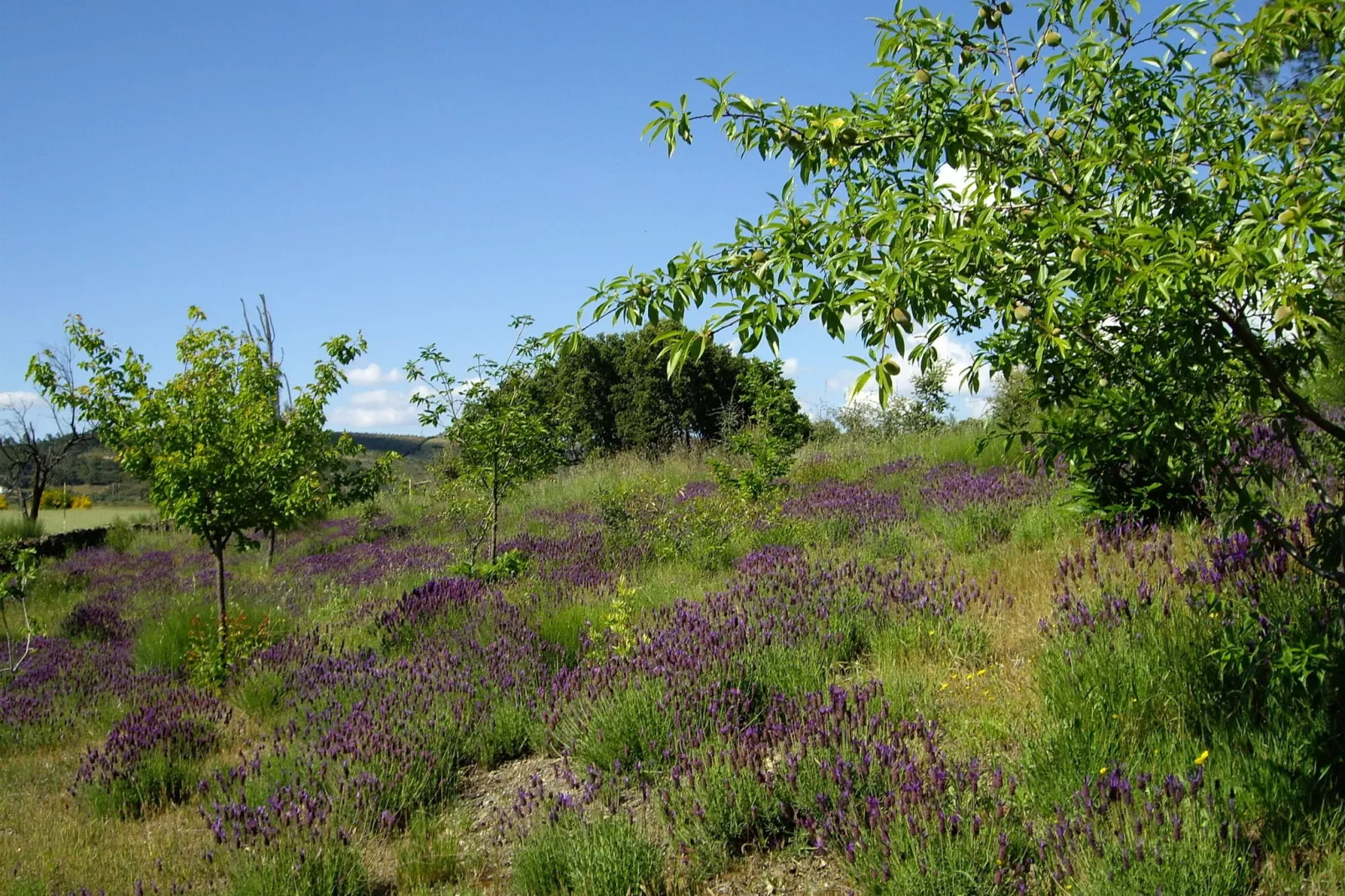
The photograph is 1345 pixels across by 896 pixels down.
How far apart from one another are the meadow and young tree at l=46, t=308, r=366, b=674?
143 cm

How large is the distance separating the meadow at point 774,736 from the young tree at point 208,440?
1427 mm

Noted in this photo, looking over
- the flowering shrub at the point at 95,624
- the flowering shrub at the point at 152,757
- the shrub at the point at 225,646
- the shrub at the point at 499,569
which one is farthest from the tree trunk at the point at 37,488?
the flowering shrub at the point at 152,757

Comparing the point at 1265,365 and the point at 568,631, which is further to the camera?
the point at 568,631

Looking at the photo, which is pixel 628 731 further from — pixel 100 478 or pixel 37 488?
pixel 100 478

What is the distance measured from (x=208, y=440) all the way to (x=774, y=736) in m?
7.18

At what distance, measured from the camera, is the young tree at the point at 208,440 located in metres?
8.44

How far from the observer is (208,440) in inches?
337

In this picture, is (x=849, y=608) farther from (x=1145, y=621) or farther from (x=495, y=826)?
(x=495, y=826)

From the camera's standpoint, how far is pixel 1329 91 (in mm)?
2395

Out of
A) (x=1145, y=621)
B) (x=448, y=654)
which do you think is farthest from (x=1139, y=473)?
(x=448, y=654)

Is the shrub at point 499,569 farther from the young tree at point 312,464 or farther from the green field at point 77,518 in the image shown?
the green field at point 77,518

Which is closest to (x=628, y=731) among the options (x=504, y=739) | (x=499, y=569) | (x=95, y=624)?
(x=504, y=739)

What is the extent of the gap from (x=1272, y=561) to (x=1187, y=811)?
6.87 ft

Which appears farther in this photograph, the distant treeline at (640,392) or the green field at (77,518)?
the distant treeline at (640,392)
